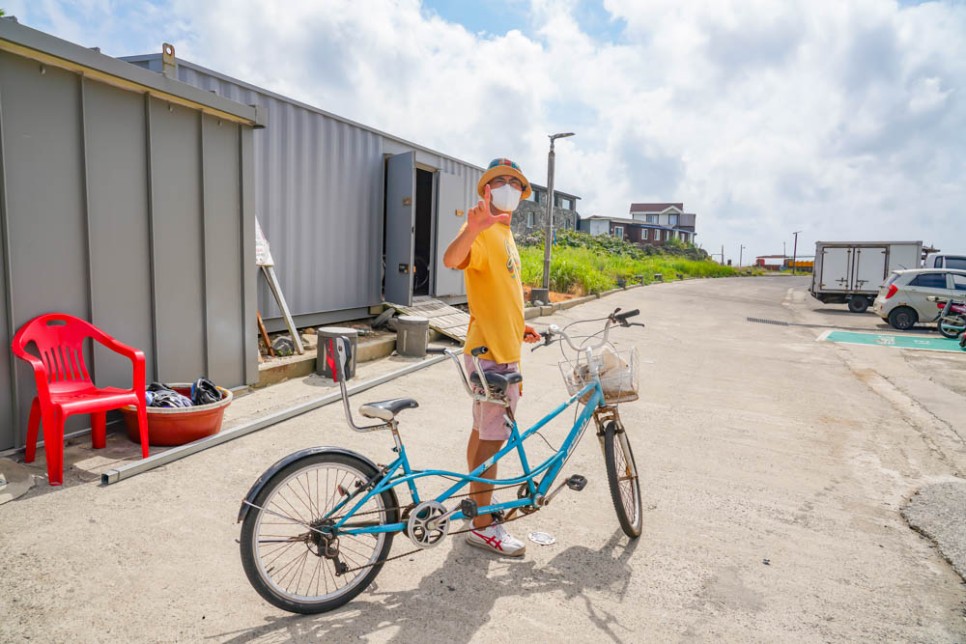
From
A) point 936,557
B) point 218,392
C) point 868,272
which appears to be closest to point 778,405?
point 936,557

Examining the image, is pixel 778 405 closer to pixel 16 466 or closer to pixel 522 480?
pixel 522 480

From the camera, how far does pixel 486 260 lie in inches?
112

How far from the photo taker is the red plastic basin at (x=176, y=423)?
4.04 m

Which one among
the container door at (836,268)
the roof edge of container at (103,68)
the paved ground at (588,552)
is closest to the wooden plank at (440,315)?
the paved ground at (588,552)

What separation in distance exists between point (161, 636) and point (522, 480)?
1627 mm

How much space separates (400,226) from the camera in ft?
29.4

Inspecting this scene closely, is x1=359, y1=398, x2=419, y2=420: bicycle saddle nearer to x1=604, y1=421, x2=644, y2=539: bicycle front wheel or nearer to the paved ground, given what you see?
the paved ground

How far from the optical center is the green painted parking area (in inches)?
438

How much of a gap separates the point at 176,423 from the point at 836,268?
21.3 metres

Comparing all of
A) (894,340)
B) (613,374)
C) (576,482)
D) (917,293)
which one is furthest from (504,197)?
(917,293)

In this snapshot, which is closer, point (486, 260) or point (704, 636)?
point (704, 636)

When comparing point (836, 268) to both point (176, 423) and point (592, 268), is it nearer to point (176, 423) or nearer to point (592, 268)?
point (592, 268)

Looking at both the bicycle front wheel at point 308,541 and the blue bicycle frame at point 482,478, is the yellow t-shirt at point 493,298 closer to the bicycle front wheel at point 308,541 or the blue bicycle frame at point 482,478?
the blue bicycle frame at point 482,478

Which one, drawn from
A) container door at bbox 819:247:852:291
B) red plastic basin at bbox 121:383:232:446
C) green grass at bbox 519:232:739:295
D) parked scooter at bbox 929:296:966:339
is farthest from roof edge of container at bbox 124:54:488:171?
container door at bbox 819:247:852:291
